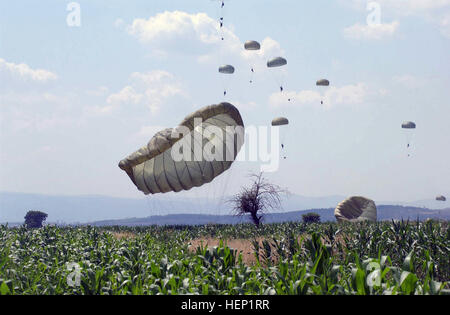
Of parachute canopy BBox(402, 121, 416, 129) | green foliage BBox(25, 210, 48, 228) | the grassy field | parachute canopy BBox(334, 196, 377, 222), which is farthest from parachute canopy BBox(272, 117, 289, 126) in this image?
green foliage BBox(25, 210, 48, 228)

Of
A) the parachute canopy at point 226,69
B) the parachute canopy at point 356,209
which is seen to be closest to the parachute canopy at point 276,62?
the parachute canopy at point 226,69

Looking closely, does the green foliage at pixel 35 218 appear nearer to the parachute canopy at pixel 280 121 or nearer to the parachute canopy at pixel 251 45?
the parachute canopy at pixel 280 121

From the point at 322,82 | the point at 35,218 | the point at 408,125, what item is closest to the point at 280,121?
the point at 322,82

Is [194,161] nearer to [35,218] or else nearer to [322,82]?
[322,82]

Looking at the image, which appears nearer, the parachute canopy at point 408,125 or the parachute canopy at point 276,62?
the parachute canopy at point 276,62

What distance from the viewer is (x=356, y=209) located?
56969mm

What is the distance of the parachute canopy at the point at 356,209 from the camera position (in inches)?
2179

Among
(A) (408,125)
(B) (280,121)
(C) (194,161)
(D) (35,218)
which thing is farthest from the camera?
(D) (35,218)

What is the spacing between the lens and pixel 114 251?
19.8 metres

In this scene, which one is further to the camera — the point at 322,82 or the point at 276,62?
the point at 322,82

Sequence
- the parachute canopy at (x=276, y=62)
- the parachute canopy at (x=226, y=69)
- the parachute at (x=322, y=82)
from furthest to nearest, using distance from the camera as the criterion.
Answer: the parachute at (x=322, y=82) → the parachute canopy at (x=276, y=62) → the parachute canopy at (x=226, y=69)

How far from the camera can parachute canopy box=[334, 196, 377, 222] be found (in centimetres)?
5534

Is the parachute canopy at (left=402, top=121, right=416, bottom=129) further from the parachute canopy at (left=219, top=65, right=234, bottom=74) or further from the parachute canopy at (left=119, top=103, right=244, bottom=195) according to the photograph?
the parachute canopy at (left=219, top=65, right=234, bottom=74)
